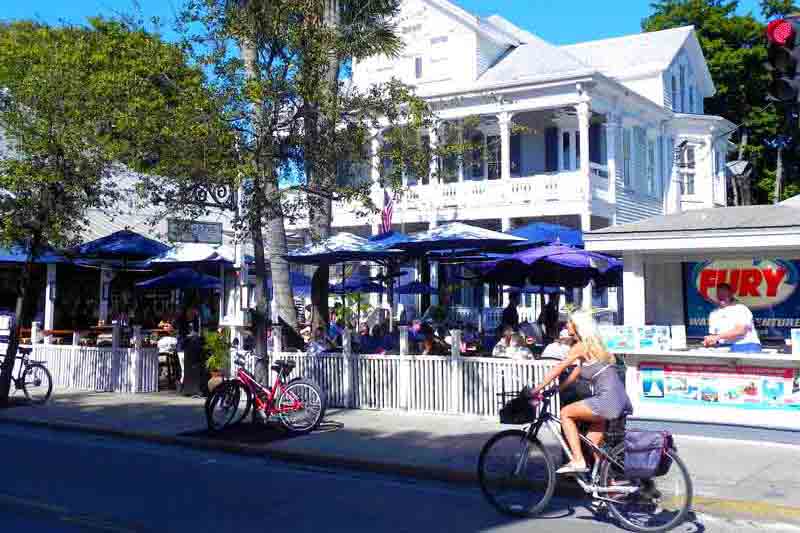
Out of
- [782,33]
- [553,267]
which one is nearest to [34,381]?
[553,267]

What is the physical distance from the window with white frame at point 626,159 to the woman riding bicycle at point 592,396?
71.5 ft

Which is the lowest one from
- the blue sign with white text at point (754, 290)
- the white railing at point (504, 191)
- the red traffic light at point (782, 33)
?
the blue sign with white text at point (754, 290)

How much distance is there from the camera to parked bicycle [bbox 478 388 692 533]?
6.82 meters

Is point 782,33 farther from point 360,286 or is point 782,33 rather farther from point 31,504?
point 360,286

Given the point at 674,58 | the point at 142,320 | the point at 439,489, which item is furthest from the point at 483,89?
the point at 439,489

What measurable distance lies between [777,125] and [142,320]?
29752 millimetres

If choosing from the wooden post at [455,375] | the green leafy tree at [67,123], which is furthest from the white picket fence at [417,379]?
the green leafy tree at [67,123]

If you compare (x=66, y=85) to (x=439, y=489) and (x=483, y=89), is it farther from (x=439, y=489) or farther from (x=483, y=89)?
(x=483, y=89)

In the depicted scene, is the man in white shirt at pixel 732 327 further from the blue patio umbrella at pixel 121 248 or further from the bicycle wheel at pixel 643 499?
the blue patio umbrella at pixel 121 248

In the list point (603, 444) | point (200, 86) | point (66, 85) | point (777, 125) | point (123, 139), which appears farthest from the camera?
point (777, 125)

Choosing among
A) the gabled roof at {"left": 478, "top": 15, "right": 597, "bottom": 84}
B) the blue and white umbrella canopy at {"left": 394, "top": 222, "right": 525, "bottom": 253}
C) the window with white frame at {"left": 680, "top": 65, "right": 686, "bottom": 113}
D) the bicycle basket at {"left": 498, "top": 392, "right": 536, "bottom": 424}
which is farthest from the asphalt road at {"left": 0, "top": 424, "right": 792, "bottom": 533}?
the window with white frame at {"left": 680, "top": 65, "right": 686, "bottom": 113}

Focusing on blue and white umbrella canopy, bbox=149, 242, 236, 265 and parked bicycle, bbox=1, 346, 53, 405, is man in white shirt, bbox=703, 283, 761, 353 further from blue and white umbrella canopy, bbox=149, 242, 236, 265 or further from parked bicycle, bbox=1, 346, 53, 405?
parked bicycle, bbox=1, 346, 53, 405

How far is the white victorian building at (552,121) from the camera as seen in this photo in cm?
2539

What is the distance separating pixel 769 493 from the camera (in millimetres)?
7969
